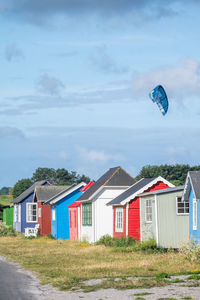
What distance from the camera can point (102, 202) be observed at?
40.6 metres

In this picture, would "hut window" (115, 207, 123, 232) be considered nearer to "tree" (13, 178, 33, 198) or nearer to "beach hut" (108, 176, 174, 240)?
"beach hut" (108, 176, 174, 240)

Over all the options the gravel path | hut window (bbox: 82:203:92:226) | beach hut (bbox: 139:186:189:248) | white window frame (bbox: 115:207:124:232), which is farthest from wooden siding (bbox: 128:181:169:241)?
the gravel path

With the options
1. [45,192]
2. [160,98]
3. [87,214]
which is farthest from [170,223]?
[45,192]

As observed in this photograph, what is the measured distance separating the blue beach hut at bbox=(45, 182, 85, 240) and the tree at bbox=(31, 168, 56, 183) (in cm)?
8729

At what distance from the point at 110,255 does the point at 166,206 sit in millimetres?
4195

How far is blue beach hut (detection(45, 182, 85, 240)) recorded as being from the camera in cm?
4788

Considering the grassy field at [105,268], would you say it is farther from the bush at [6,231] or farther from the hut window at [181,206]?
the bush at [6,231]

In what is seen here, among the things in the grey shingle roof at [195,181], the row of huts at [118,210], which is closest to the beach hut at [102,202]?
the row of huts at [118,210]

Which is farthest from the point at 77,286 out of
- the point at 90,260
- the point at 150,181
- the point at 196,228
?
the point at 150,181

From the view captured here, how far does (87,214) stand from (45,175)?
316 ft

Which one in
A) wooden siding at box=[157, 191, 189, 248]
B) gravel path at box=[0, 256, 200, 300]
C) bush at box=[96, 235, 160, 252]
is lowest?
gravel path at box=[0, 256, 200, 300]

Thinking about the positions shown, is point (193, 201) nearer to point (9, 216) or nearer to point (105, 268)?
point (105, 268)

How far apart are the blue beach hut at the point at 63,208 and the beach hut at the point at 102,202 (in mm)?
5901

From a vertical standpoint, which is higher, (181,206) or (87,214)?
(181,206)
